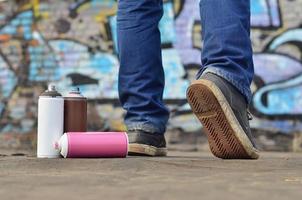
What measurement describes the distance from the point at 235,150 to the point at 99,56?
5.28 metres

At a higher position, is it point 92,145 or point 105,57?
point 92,145

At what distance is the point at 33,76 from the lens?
7.58m

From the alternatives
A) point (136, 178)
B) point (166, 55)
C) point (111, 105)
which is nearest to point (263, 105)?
point (166, 55)

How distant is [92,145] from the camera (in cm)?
229

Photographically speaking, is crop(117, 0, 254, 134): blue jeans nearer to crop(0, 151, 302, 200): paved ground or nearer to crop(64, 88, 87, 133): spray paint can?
crop(64, 88, 87, 133): spray paint can

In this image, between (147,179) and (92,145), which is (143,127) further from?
(147,179)

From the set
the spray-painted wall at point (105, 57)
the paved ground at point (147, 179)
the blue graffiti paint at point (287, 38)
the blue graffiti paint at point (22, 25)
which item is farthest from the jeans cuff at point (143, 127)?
the blue graffiti paint at point (22, 25)

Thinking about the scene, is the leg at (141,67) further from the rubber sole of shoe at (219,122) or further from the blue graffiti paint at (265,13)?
the blue graffiti paint at (265,13)

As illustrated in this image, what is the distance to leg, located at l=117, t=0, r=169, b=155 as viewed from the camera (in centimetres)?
255

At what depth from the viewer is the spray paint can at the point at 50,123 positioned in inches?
94.5

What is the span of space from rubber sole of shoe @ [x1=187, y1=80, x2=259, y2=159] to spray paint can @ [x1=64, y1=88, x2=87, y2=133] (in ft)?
1.57

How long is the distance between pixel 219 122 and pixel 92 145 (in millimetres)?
488

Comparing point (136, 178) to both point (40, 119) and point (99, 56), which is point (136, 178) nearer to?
point (40, 119)

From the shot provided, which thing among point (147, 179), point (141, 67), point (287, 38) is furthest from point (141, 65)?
point (287, 38)
